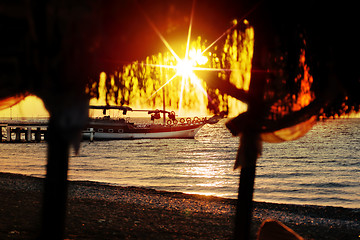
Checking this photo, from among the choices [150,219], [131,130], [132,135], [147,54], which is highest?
[147,54]

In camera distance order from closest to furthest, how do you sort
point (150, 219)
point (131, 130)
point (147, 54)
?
point (147, 54), point (150, 219), point (131, 130)

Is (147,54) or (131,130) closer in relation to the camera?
(147,54)

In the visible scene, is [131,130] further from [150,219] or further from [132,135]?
[150,219]

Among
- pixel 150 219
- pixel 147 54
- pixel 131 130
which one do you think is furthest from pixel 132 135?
pixel 147 54

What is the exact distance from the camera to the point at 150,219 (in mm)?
11828

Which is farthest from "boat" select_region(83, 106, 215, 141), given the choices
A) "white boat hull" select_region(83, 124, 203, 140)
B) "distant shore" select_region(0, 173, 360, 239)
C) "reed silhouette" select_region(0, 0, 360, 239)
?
"reed silhouette" select_region(0, 0, 360, 239)

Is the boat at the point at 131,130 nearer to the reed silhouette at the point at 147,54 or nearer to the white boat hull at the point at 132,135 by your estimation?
the white boat hull at the point at 132,135

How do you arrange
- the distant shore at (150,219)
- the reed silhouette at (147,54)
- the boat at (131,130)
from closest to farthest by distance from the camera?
the reed silhouette at (147,54), the distant shore at (150,219), the boat at (131,130)

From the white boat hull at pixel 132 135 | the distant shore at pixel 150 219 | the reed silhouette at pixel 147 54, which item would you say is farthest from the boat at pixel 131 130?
the reed silhouette at pixel 147 54

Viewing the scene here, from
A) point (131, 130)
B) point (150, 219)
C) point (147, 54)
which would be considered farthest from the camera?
point (131, 130)

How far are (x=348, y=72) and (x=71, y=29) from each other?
329 centimetres

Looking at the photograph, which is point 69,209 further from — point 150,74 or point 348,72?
point 348,72

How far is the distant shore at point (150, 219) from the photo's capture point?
9609 mm

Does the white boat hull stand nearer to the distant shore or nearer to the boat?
the boat
